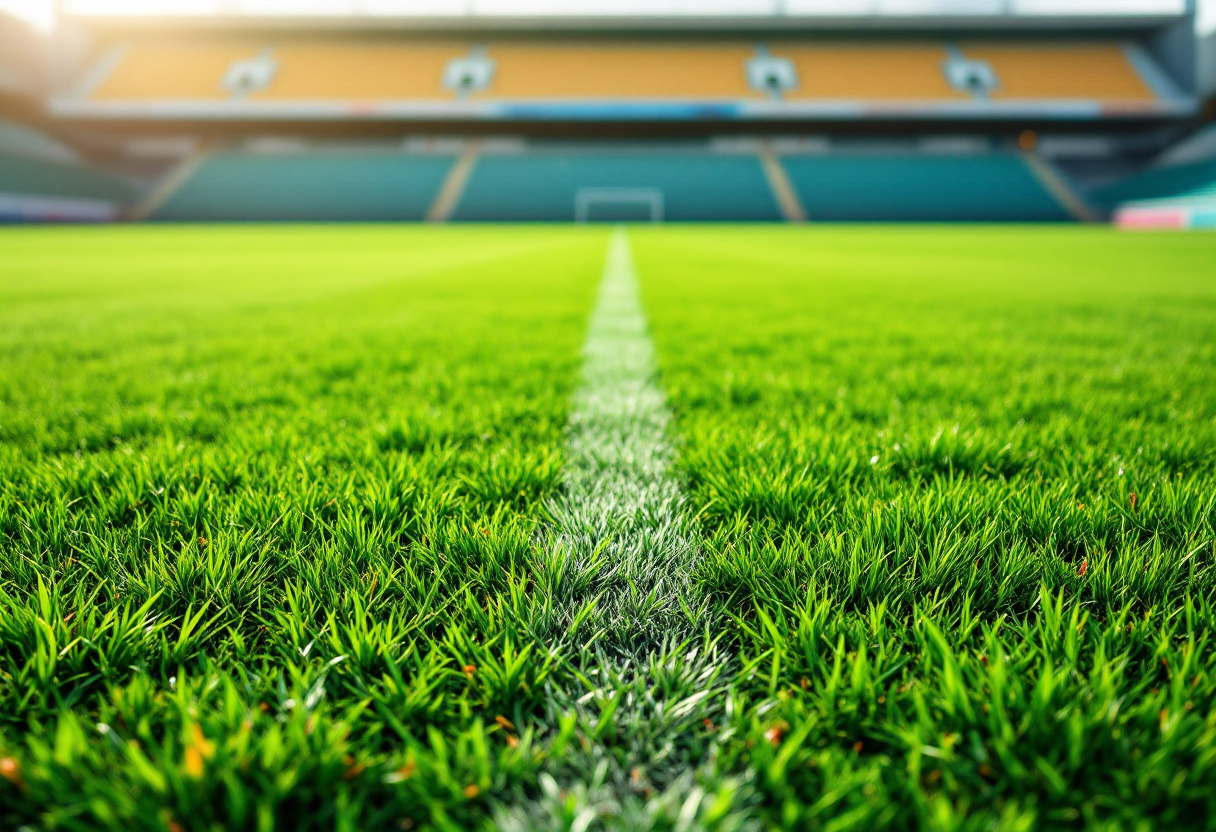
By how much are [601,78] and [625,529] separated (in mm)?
31697

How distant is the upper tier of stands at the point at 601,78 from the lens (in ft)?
88.4

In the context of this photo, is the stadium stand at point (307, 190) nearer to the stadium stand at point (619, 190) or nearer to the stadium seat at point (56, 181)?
the stadium stand at point (619, 190)

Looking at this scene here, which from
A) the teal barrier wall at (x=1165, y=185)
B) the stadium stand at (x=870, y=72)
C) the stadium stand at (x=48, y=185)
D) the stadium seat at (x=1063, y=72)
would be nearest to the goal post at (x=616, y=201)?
the stadium stand at (x=870, y=72)

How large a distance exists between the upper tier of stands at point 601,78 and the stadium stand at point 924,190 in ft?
7.81

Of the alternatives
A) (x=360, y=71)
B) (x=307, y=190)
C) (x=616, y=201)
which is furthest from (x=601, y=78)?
(x=307, y=190)

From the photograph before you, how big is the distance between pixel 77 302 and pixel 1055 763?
5.27m

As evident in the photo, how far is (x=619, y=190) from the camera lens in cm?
2691

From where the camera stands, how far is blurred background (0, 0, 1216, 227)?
2645 cm

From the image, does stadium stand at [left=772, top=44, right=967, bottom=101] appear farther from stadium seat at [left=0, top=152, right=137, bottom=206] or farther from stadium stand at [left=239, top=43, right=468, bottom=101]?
stadium seat at [left=0, top=152, right=137, bottom=206]

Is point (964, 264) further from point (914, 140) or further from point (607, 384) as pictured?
point (914, 140)

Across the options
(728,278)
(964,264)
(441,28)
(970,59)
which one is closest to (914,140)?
(970,59)

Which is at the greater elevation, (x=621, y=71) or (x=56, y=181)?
(x=621, y=71)

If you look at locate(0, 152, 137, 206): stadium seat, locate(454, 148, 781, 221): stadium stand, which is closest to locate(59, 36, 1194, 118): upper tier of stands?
locate(454, 148, 781, 221): stadium stand

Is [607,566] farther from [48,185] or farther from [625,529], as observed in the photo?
[48,185]
